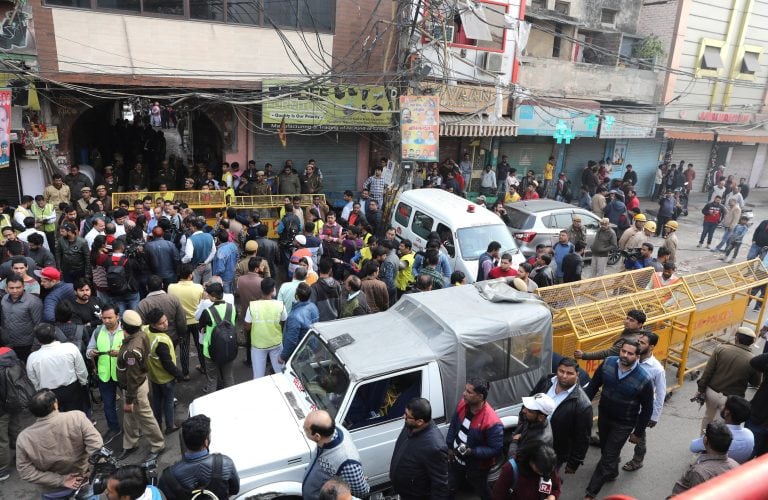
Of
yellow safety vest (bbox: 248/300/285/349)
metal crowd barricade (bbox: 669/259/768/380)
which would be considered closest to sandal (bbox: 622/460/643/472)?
metal crowd barricade (bbox: 669/259/768/380)

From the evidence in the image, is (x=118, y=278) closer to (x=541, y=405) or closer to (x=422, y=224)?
(x=422, y=224)

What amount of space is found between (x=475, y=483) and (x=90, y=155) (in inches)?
510

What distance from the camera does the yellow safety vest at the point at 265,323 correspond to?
6.22 metres

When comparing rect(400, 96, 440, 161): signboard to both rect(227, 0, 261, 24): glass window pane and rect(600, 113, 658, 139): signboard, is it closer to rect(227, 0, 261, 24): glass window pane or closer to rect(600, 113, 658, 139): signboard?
rect(227, 0, 261, 24): glass window pane

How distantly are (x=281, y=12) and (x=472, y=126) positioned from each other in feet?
19.8

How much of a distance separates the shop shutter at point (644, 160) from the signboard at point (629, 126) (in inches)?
48.9

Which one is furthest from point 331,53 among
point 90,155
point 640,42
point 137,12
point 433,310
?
point 640,42

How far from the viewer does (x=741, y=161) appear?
2591 centimetres

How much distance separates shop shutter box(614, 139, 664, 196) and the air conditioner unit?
8.80 meters

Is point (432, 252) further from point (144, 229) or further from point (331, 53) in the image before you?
point (331, 53)

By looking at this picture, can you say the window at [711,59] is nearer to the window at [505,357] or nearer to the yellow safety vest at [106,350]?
the window at [505,357]

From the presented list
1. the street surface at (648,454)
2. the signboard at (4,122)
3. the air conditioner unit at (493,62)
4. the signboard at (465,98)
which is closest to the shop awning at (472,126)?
the signboard at (465,98)

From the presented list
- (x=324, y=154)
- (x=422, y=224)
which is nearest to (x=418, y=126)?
(x=422, y=224)

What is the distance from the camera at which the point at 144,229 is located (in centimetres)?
893
